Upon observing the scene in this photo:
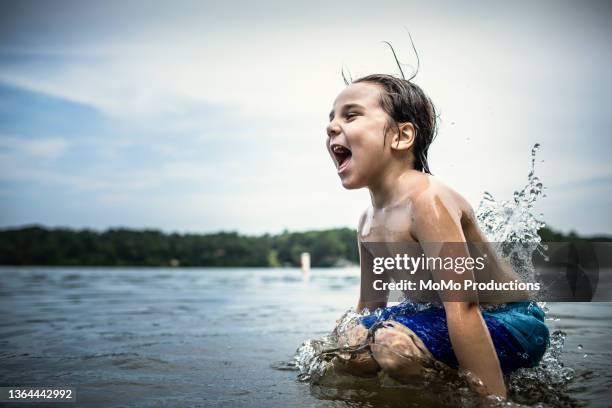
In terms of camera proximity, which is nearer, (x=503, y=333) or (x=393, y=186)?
(x=503, y=333)

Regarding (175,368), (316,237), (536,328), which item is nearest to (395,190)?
(536,328)

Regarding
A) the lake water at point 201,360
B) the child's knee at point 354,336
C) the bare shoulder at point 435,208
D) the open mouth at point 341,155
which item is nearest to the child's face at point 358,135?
the open mouth at point 341,155

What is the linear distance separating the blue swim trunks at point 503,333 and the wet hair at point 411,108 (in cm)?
76

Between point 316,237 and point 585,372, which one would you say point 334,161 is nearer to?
point 585,372

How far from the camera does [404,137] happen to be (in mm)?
2348

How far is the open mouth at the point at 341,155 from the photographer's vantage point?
2375mm

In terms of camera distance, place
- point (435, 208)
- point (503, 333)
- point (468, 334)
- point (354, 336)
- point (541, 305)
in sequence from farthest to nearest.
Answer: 1. point (541, 305)
2. point (354, 336)
3. point (503, 333)
4. point (435, 208)
5. point (468, 334)

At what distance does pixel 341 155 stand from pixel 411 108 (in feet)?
1.37

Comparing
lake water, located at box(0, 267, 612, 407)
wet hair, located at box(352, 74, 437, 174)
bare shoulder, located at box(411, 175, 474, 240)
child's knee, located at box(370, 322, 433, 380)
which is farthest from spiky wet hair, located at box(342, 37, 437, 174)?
lake water, located at box(0, 267, 612, 407)

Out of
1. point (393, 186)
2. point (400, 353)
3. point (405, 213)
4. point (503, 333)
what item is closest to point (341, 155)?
point (393, 186)

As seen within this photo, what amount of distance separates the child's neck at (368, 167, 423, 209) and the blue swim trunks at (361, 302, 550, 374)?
55 cm

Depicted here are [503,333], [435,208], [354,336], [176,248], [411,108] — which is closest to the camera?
[435,208]

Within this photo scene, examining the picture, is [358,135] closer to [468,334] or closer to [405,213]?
[405,213]

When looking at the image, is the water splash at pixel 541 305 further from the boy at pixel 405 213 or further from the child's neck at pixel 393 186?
the child's neck at pixel 393 186
